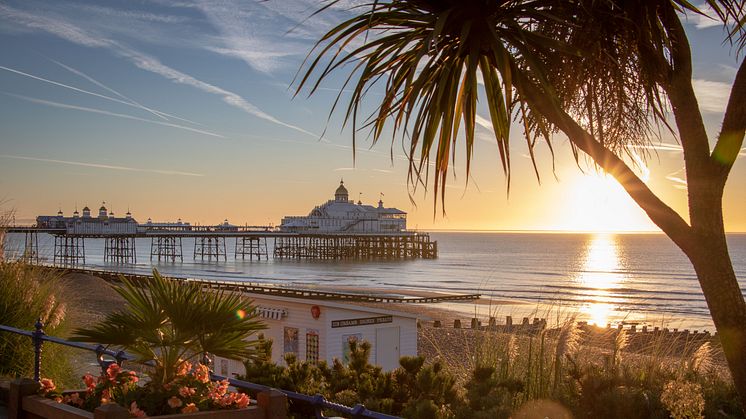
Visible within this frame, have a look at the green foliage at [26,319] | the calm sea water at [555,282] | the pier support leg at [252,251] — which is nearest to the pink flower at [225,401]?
the green foliage at [26,319]

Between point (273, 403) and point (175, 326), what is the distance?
2.31 feet

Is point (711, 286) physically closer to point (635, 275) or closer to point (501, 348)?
point (501, 348)

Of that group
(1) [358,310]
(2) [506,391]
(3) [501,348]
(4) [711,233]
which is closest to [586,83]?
(4) [711,233]

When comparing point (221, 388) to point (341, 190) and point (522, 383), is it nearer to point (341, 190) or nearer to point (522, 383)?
point (522, 383)

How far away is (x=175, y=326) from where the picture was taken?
3.97m

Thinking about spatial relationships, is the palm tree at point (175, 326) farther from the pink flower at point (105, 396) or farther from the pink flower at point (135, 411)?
the pink flower at point (135, 411)

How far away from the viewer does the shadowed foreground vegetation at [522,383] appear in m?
5.46

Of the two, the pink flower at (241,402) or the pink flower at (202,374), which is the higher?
the pink flower at (202,374)

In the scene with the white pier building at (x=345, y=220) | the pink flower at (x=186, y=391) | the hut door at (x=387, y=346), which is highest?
the white pier building at (x=345, y=220)

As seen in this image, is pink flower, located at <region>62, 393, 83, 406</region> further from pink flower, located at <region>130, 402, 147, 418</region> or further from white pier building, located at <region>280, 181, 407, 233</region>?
white pier building, located at <region>280, 181, 407, 233</region>

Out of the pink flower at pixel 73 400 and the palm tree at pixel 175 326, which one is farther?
the pink flower at pixel 73 400

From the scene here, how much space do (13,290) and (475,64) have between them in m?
6.43

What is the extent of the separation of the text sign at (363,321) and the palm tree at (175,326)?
1257 cm

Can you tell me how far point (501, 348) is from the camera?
6965 mm
